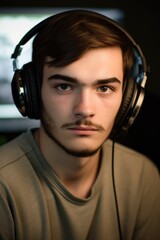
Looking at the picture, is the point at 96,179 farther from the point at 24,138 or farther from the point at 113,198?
the point at 24,138

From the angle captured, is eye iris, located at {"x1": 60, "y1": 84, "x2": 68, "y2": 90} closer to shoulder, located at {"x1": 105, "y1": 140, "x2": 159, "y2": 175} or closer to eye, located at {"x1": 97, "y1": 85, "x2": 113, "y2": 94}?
eye, located at {"x1": 97, "y1": 85, "x2": 113, "y2": 94}

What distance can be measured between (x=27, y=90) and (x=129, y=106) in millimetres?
316

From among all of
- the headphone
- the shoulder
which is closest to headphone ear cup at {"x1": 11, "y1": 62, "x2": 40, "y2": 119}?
the headphone

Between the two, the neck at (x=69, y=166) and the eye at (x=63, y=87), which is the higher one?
the eye at (x=63, y=87)

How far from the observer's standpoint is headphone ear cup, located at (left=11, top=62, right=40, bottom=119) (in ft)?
3.42

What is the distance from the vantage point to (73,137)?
1040 millimetres

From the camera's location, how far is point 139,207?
48.8 inches

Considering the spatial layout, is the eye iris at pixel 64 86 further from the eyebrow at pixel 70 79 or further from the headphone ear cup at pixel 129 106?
the headphone ear cup at pixel 129 106

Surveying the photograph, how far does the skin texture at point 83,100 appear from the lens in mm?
1006

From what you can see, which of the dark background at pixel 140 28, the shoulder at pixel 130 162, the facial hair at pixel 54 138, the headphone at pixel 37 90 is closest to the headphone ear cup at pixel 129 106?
the headphone at pixel 37 90

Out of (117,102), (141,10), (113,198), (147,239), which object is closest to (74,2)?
(141,10)

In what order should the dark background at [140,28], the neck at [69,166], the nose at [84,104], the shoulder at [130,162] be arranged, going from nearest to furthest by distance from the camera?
the nose at [84,104], the neck at [69,166], the shoulder at [130,162], the dark background at [140,28]

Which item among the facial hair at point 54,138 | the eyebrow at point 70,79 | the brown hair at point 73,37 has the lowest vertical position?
the facial hair at point 54,138

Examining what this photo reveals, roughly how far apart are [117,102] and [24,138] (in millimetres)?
344
